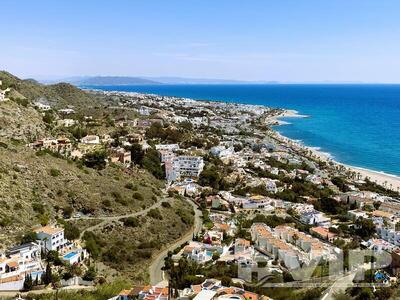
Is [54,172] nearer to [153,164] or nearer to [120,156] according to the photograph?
[120,156]

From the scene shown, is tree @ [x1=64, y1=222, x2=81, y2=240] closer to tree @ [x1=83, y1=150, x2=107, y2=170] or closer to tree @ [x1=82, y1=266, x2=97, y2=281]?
tree @ [x1=82, y1=266, x2=97, y2=281]

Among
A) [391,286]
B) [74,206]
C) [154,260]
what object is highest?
[391,286]

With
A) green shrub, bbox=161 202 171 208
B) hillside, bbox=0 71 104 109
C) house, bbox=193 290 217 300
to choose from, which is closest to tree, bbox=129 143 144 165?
green shrub, bbox=161 202 171 208

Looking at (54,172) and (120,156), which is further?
(120,156)

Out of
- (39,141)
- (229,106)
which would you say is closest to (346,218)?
(39,141)

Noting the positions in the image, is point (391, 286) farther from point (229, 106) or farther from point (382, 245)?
point (229, 106)

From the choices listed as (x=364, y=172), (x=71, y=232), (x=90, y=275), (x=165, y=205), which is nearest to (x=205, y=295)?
(x=90, y=275)
